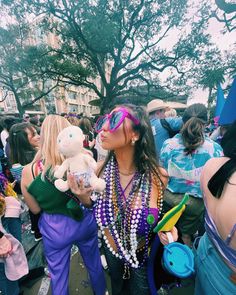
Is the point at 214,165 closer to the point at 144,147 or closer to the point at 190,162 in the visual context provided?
the point at 144,147

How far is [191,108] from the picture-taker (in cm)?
243

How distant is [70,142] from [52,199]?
604mm

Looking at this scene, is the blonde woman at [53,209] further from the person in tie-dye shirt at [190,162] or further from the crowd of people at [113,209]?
the person in tie-dye shirt at [190,162]

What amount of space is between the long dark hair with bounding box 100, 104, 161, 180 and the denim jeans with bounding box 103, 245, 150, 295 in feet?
2.59

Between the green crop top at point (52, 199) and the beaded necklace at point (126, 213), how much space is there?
22cm

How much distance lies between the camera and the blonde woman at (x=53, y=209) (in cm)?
148

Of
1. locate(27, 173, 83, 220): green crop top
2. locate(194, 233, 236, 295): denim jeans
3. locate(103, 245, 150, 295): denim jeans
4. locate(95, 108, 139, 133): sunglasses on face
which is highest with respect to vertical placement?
locate(95, 108, 139, 133): sunglasses on face

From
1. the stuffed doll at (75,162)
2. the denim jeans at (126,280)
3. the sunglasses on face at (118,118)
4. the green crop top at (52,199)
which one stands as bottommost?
the denim jeans at (126,280)

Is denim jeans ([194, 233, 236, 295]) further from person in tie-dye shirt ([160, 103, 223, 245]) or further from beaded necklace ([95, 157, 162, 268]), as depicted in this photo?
person in tie-dye shirt ([160, 103, 223, 245])

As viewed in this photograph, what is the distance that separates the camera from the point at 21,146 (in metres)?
2.82

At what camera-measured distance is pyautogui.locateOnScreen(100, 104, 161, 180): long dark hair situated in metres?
1.44

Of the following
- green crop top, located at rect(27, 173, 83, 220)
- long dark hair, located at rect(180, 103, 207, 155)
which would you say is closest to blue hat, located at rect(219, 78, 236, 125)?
long dark hair, located at rect(180, 103, 207, 155)

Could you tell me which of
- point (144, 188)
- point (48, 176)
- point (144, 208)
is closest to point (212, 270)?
point (144, 208)

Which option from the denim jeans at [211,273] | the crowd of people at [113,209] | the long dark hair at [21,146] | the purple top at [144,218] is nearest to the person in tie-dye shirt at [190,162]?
the crowd of people at [113,209]
